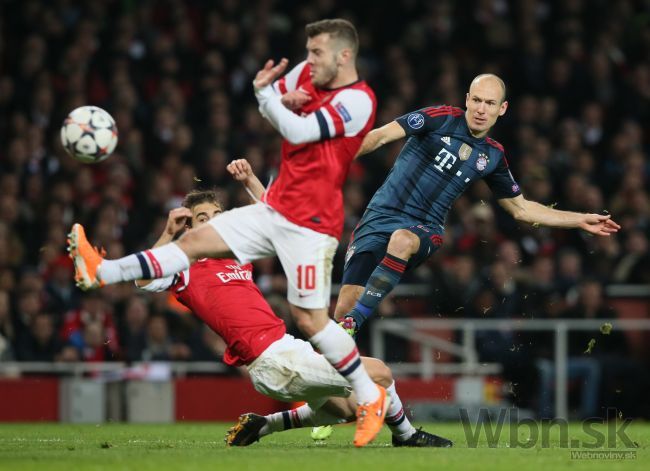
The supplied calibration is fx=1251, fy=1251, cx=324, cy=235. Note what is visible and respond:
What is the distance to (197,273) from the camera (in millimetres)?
8883

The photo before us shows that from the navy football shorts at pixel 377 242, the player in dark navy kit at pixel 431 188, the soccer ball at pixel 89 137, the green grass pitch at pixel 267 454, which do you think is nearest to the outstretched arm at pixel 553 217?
the player in dark navy kit at pixel 431 188

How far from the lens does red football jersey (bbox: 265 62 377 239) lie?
→ 25.4 feet

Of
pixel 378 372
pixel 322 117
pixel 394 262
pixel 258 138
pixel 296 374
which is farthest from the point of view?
pixel 258 138

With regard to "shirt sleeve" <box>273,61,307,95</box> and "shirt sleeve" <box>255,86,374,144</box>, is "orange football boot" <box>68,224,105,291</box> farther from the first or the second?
"shirt sleeve" <box>273,61,307,95</box>

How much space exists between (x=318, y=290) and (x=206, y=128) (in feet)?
30.2

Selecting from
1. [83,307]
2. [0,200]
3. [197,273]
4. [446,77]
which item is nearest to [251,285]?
[197,273]

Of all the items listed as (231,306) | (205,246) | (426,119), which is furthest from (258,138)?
(205,246)

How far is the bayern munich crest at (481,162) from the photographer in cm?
981

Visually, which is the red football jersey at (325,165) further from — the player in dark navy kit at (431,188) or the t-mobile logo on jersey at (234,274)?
the player in dark navy kit at (431,188)

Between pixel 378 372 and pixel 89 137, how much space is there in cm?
305

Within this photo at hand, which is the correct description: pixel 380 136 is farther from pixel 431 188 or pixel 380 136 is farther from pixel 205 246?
pixel 205 246

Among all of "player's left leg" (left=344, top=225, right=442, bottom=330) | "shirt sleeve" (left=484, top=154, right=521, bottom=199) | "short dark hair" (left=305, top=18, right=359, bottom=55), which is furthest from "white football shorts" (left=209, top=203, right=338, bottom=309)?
"shirt sleeve" (left=484, top=154, right=521, bottom=199)

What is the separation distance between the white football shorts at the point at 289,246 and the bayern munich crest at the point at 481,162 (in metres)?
2.29

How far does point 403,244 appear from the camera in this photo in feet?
31.4
